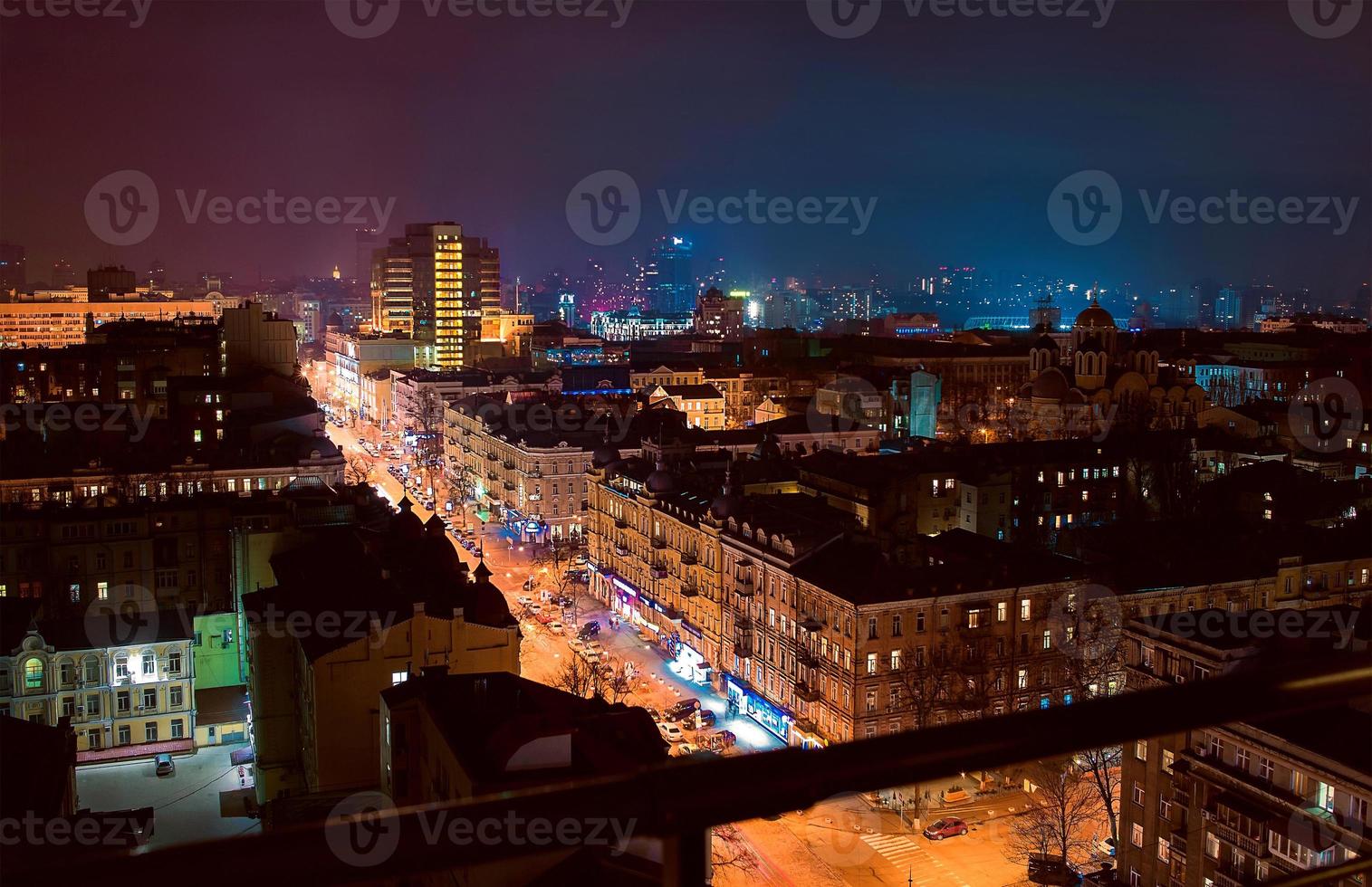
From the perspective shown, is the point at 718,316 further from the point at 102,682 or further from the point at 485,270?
the point at 102,682

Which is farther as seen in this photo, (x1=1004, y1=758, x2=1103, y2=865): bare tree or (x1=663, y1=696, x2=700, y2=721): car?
(x1=663, y1=696, x2=700, y2=721): car

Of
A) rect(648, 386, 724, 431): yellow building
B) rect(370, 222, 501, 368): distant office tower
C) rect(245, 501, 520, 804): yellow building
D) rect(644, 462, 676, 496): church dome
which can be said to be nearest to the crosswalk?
rect(245, 501, 520, 804): yellow building

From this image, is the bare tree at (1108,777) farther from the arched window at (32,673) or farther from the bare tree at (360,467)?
the bare tree at (360,467)

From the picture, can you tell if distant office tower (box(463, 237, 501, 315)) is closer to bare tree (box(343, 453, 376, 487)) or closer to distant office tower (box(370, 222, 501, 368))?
distant office tower (box(370, 222, 501, 368))

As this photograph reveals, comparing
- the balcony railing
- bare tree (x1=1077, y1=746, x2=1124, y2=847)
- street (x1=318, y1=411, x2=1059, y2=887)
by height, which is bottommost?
street (x1=318, y1=411, x2=1059, y2=887)

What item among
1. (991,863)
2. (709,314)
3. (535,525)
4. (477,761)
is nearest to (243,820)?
(477,761)

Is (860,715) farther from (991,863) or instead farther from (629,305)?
(629,305)

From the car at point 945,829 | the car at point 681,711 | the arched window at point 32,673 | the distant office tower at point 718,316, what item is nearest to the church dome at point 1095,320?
the car at point 681,711
